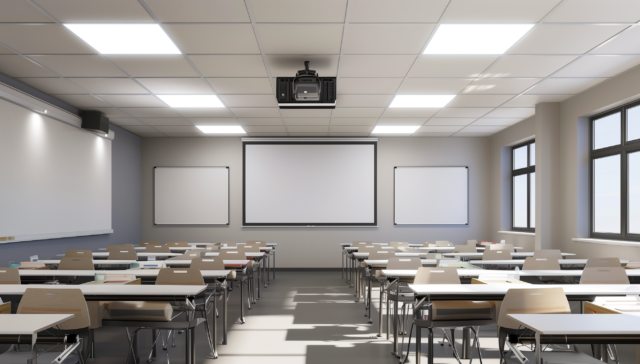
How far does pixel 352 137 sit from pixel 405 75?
471 cm

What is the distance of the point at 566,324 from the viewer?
2.23 m

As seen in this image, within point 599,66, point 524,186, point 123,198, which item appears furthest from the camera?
point 123,198

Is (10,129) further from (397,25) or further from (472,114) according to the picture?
(472,114)

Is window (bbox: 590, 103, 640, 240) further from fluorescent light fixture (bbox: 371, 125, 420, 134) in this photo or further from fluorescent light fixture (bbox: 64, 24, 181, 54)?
fluorescent light fixture (bbox: 64, 24, 181, 54)

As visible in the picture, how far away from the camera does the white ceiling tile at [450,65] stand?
199 inches

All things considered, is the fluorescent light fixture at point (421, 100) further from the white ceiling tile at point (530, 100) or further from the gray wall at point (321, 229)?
the gray wall at point (321, 229)

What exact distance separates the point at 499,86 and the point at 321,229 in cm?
538

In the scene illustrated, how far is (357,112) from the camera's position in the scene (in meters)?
7.81

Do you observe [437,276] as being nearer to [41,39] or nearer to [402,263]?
[402,263]

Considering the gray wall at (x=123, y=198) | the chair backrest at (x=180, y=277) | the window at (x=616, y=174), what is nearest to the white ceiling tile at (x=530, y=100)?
the window at (x=616, y=174)

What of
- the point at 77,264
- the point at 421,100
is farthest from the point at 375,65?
the point at 77,264

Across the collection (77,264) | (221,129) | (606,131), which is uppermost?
(221,129)

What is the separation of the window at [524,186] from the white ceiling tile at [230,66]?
5.80 metres

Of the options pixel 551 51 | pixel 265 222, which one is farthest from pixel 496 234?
pixel 551 51
